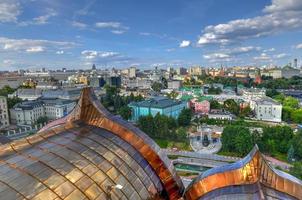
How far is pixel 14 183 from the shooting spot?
9250 mm

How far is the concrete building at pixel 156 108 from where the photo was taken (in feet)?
275

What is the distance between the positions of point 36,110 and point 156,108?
37382 mm

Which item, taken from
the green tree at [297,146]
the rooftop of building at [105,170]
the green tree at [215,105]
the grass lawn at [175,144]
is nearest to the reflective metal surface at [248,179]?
the rooftop of building at [105,170]

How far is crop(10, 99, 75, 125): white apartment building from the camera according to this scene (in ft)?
267

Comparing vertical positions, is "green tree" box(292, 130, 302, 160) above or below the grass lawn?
above

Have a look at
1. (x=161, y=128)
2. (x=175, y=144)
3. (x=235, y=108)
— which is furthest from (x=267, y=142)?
(x=235, y=108)

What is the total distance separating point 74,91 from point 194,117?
5166 cm

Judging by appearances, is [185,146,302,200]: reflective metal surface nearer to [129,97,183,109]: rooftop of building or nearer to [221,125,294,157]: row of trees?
[221,125,294,157]: row of trees

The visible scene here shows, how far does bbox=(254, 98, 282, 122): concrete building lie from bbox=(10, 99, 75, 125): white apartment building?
6170 cm

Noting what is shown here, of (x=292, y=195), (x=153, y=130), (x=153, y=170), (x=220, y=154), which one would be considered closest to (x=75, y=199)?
(x=153, y=170)

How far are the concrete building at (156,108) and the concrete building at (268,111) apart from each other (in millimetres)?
25349

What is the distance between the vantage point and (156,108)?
83.9 meters

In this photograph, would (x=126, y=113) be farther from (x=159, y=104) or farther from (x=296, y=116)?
(x=296, y=116)

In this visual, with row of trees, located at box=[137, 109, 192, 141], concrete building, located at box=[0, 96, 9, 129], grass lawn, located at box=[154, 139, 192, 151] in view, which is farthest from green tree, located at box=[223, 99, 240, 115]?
concrete building, located at box=[0, 96, 9, 129]
